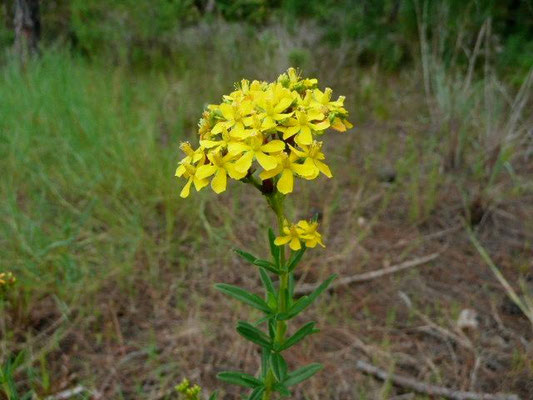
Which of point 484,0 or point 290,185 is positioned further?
point 484,0

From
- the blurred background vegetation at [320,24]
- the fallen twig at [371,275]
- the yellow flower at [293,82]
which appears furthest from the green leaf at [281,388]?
the blurred background vegetation at [320,24]

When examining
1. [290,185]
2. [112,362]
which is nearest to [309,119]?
[290,185]

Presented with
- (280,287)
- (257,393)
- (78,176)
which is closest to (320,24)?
(78,176)

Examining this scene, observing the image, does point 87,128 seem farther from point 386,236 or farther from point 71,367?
point 386,236

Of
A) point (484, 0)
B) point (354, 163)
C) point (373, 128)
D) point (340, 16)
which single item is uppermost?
point (340, 16)

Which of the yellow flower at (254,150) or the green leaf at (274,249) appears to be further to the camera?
the green leaf at (274,249)

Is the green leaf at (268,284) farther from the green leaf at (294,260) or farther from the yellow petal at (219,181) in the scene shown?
the yellow petal at (219,181)

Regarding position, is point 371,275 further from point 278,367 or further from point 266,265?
point 266,265
